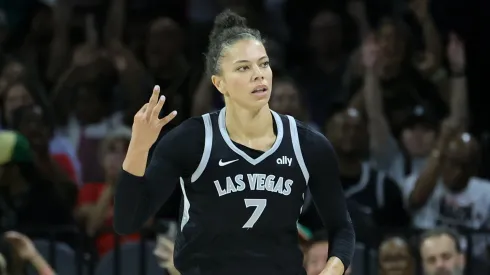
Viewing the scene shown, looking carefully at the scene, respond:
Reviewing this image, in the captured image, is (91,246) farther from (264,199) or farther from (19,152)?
(264,199)

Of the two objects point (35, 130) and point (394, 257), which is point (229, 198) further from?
point (35, 130)

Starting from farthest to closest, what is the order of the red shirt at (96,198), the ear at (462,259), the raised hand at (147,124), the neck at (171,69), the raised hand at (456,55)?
the neck at (171,69) → the raised hand at (456,55) → the red shirt at (96,198) → the ear at (462,259) → the raised hand at (147,124)

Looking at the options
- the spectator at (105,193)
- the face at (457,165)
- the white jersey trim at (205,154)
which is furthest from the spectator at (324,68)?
the white jersey trim at (205,154)

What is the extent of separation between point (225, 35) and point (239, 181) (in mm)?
432

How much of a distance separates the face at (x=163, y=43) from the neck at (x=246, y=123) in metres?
3.06

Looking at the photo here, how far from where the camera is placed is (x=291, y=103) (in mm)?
5590

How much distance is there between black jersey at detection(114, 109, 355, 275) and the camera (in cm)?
291

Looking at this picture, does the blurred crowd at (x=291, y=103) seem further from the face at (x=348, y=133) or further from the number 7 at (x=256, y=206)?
the number 7 at (x=256, y=206)

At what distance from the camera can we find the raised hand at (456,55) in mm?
5848

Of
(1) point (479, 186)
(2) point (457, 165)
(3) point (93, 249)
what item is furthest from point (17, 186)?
(1) point (479, 186)

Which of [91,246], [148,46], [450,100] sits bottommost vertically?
[91,246]

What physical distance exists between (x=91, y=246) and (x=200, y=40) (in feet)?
5.74

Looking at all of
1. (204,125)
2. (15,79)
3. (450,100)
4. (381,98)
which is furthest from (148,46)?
(204,125)

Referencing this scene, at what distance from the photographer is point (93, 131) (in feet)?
19.3
